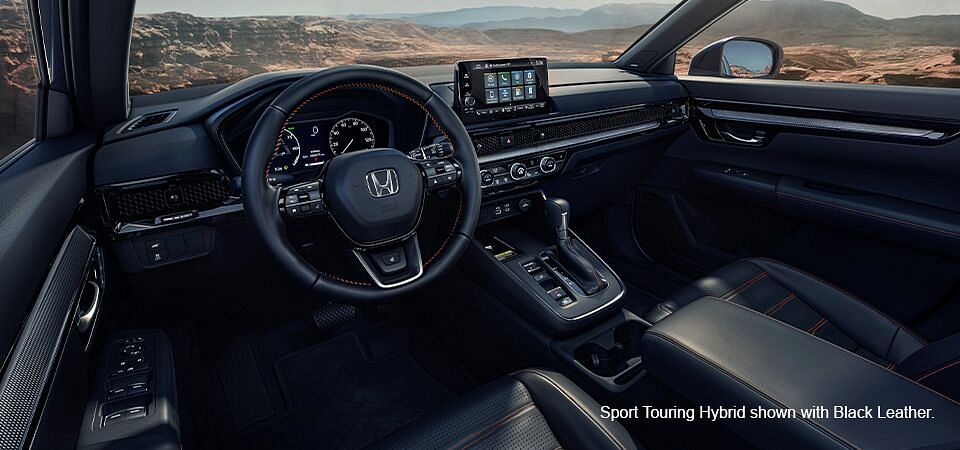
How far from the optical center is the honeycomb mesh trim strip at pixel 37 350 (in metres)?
0.82

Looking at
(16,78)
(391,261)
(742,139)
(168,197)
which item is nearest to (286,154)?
(168,197)

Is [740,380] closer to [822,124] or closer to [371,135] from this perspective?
[371,135]

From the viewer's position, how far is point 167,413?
4.40 ft

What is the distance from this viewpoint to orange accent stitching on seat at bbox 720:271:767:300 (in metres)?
2.00

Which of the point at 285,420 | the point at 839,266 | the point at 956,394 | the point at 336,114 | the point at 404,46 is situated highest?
the point at 404,46

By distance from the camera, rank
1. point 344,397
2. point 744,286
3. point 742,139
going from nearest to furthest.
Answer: point 744,286 → point 344,397 → point 742,139

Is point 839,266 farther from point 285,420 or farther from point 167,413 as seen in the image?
point 167,413

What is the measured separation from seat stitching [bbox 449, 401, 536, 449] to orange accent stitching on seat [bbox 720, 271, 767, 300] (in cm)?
98

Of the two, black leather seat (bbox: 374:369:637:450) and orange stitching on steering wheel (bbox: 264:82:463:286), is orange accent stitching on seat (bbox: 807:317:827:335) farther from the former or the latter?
orange stitching on steering wheel (bbox: 264:82:463:286)

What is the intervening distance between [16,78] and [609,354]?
201cm

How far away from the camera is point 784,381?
1.24 metres

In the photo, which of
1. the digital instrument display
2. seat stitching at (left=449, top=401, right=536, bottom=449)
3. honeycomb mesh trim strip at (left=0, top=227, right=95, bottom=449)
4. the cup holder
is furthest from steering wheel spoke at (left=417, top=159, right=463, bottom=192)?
honeycomb mesh trim strip at (left=0, top=227, right=95, bottom=449)

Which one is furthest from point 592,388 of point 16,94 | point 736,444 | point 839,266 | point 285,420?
point 16,94

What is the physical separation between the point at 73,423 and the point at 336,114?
1.20 meters
